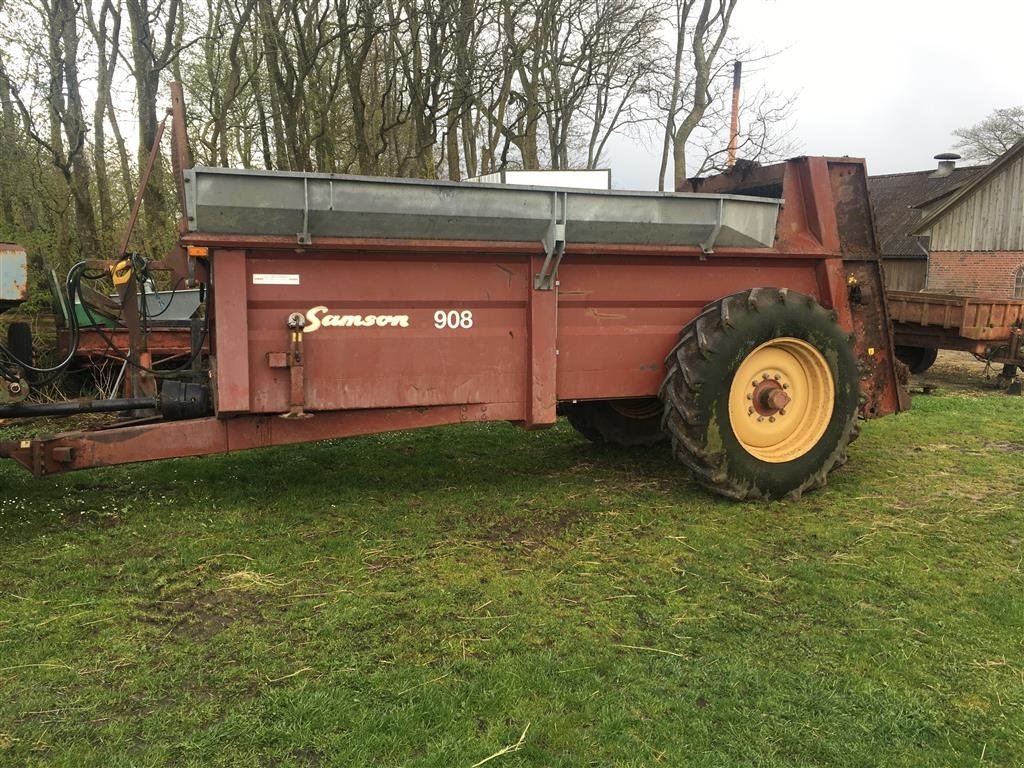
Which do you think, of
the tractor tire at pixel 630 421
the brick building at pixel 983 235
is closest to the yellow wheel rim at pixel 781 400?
the tractor tire at pixel 630 421

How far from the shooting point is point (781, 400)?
16.1 feet

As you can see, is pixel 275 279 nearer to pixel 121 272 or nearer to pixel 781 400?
pixel 121 272

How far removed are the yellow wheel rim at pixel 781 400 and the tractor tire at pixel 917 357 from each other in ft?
28.1

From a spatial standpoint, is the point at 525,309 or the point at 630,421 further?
the point at 630,421

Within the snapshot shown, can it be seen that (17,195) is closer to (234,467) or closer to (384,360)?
(234,467)

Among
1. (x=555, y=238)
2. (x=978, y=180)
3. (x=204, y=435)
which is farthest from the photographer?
(x=978, y=180)

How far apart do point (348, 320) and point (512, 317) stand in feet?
3.17

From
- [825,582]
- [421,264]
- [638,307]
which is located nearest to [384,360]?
[421,264]

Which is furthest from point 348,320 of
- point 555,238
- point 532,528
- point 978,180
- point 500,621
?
point 978,180

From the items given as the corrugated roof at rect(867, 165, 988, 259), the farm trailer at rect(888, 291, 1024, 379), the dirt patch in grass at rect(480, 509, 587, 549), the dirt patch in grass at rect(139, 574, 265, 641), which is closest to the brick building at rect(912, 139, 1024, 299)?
→ the corrugated roof at rect(867, 165, 988, 259)

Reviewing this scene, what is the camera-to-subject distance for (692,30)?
22016 mm

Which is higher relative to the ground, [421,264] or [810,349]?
[421,264]

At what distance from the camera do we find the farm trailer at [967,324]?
1077 centimetres

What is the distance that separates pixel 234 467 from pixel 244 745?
346 cm
